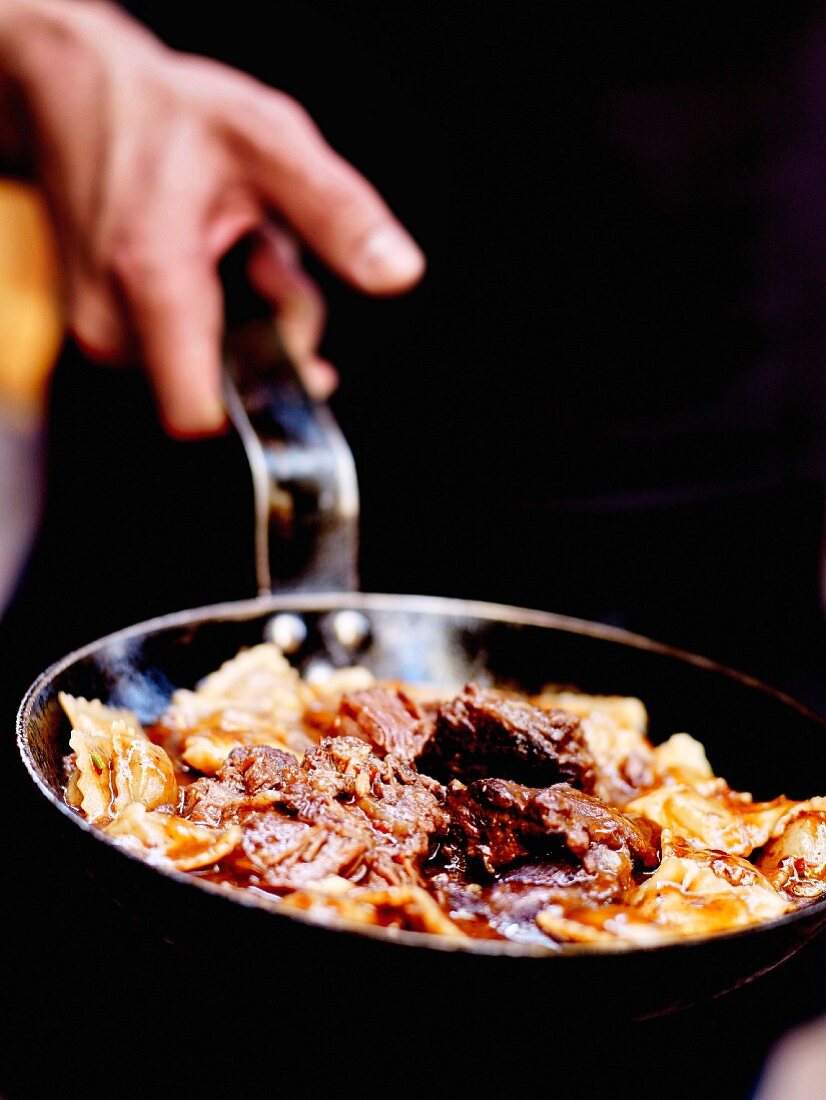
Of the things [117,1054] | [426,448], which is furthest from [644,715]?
[426,448]

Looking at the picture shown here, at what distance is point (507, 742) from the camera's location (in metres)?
2.01

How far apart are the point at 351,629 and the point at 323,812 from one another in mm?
859

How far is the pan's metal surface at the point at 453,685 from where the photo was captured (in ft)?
3.97

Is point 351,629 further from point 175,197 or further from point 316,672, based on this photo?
point 175,197

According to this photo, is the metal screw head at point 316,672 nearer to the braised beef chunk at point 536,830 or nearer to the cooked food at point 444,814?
the cooked food at point 444,814

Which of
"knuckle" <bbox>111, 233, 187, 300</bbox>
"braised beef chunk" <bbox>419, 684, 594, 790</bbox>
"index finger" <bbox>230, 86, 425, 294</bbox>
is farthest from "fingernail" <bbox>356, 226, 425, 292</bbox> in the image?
"braised beef chunk" <bbox>419, 684, 594, 790</bbox>

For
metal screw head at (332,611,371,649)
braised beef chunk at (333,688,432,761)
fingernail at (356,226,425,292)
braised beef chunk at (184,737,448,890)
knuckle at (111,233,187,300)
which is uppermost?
fingernail at (356,226,425,292)

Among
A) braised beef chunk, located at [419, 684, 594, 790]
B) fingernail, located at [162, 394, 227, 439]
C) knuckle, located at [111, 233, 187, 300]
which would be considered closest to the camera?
braised beef chunk, located at [419, 684, 594, 790]

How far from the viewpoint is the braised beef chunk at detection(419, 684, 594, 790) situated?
6.61 feet

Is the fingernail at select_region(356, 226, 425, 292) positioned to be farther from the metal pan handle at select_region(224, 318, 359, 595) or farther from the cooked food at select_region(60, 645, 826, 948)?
the cooked food at select_region(60, 645, 826, 948)

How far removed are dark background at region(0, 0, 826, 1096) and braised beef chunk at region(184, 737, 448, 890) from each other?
1813mm

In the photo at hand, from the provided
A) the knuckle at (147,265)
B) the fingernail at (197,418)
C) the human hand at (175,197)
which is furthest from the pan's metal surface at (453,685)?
the knuckle at (147,265)

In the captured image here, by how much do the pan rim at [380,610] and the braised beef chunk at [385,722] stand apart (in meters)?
0.41

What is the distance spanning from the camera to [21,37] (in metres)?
3.68
